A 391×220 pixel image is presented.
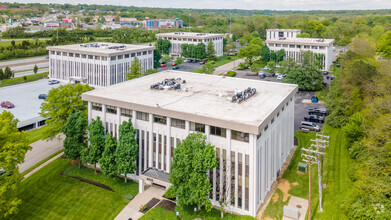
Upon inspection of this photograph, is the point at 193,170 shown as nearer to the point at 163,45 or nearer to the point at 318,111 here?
the point at 318,111

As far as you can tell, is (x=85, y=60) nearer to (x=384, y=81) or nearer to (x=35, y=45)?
(x=35, y=45)

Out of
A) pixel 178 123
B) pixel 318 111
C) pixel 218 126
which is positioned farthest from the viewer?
pixel 318 111

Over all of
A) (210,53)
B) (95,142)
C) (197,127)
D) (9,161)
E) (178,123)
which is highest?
(210,53)

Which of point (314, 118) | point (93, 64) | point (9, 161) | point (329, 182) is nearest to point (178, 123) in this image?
point (9, 161)

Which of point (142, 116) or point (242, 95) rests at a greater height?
point (242, 95)

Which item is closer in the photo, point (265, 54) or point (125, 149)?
point (125, 149)

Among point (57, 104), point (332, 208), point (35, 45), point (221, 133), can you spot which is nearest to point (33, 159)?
point (57, 104)

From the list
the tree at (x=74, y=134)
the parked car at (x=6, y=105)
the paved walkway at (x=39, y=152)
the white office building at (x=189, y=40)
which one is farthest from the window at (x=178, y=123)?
the white office building at (x=189, y=40)

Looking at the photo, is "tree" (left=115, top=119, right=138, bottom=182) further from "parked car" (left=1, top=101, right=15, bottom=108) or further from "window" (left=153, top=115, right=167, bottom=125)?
"parked car" (left=1, top=101, right=15, bottom=108)
